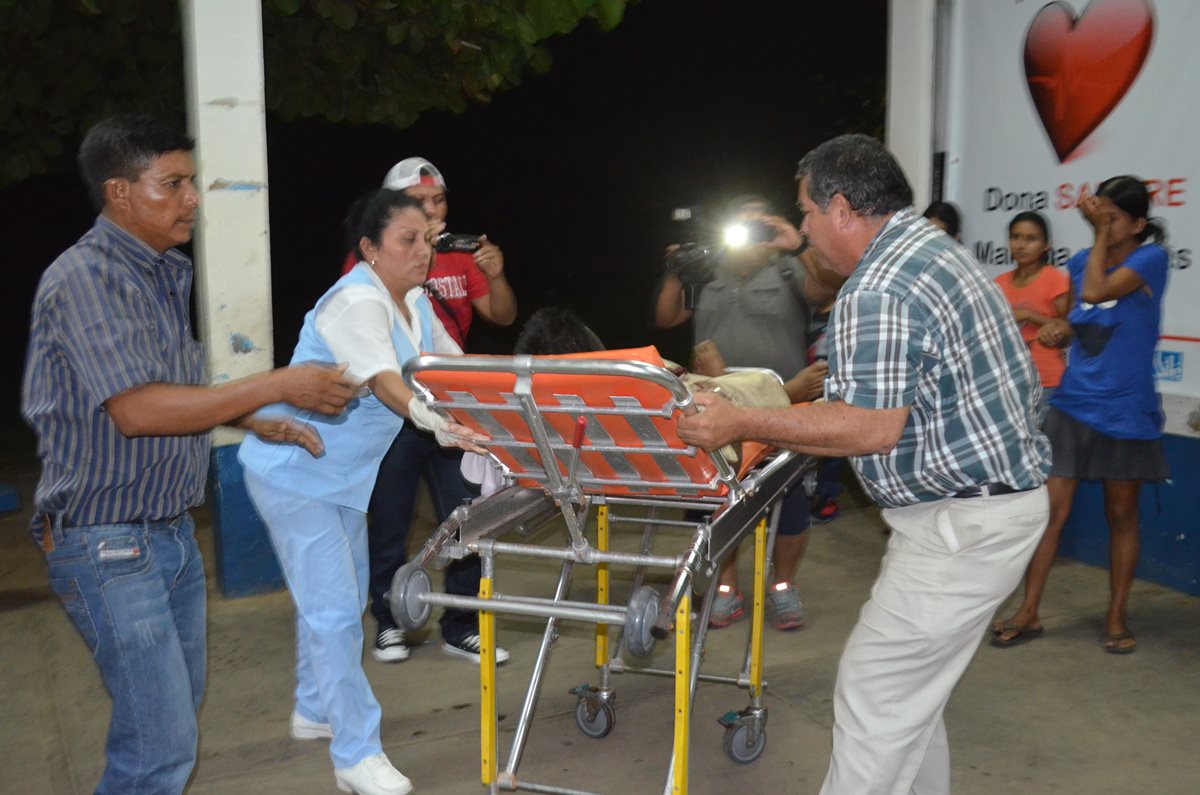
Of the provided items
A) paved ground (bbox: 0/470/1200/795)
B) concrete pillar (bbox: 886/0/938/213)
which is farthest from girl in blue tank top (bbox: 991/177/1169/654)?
concrete pillar (bbox: 886/0/938/213)

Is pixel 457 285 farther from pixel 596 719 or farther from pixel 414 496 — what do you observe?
pixel 596 719

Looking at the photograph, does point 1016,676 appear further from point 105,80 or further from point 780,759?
point 105,80

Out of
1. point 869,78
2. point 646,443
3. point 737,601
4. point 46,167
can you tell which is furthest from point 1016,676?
point 869,78

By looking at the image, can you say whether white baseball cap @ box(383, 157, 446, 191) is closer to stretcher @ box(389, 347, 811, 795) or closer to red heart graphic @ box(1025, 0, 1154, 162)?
stretcher @ box(389, 347, 811, 795)

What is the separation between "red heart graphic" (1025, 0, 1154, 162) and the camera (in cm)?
581

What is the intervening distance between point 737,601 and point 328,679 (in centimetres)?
224

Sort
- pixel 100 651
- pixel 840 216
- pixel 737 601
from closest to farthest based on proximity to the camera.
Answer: pixel 100 651
pixel 840 216
pixel 737 601

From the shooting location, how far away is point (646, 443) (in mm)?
3125

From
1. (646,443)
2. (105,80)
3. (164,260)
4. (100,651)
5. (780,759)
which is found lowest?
(780,759)

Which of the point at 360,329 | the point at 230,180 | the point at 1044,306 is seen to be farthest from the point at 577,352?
the point at 1044,306

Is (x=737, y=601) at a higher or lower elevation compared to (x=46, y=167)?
lower

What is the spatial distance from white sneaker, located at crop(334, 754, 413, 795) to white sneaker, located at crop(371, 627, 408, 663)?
3.99 ft

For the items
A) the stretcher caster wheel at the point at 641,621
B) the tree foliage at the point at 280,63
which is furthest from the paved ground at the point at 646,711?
the tree foliage at the point at 280,63

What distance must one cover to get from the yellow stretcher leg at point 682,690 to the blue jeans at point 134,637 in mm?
1187
